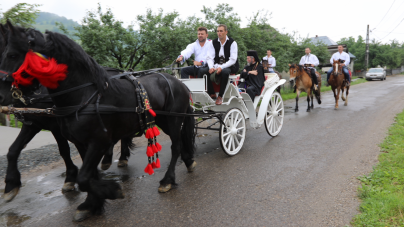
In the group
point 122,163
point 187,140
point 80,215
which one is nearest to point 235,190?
point 187,140

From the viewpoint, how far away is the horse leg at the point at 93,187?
3.10 m

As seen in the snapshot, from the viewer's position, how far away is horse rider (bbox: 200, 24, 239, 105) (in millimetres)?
5445

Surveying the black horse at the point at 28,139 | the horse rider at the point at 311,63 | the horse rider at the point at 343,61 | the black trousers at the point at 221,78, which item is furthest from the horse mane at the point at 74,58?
the horse rider at the point at 343,61

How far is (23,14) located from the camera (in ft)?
30.7

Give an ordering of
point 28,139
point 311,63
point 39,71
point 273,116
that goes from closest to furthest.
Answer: point 39,71, point 28,139, point 273,116, point 311,63

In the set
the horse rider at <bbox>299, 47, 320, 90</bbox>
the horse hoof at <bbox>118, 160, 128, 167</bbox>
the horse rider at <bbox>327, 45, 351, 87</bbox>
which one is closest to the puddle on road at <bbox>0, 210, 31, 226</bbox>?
the horse hoof at <bbox>118, 160, 128, 167</bbox>

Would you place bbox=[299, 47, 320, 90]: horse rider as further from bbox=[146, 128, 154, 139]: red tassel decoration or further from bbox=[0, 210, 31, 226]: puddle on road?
bbox=[0, 210, 31, 226]: puddle on road

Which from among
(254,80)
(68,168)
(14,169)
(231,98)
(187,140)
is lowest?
(68,168)

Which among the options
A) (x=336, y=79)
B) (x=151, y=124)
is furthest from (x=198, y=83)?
(x=336, y=79)

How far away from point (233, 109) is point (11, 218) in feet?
13.0

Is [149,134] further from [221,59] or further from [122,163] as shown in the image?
[221,59]

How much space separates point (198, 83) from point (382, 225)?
3516 mm

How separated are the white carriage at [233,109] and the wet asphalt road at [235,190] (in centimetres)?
40

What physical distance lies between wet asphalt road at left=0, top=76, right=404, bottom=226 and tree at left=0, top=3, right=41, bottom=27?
6.59 m
